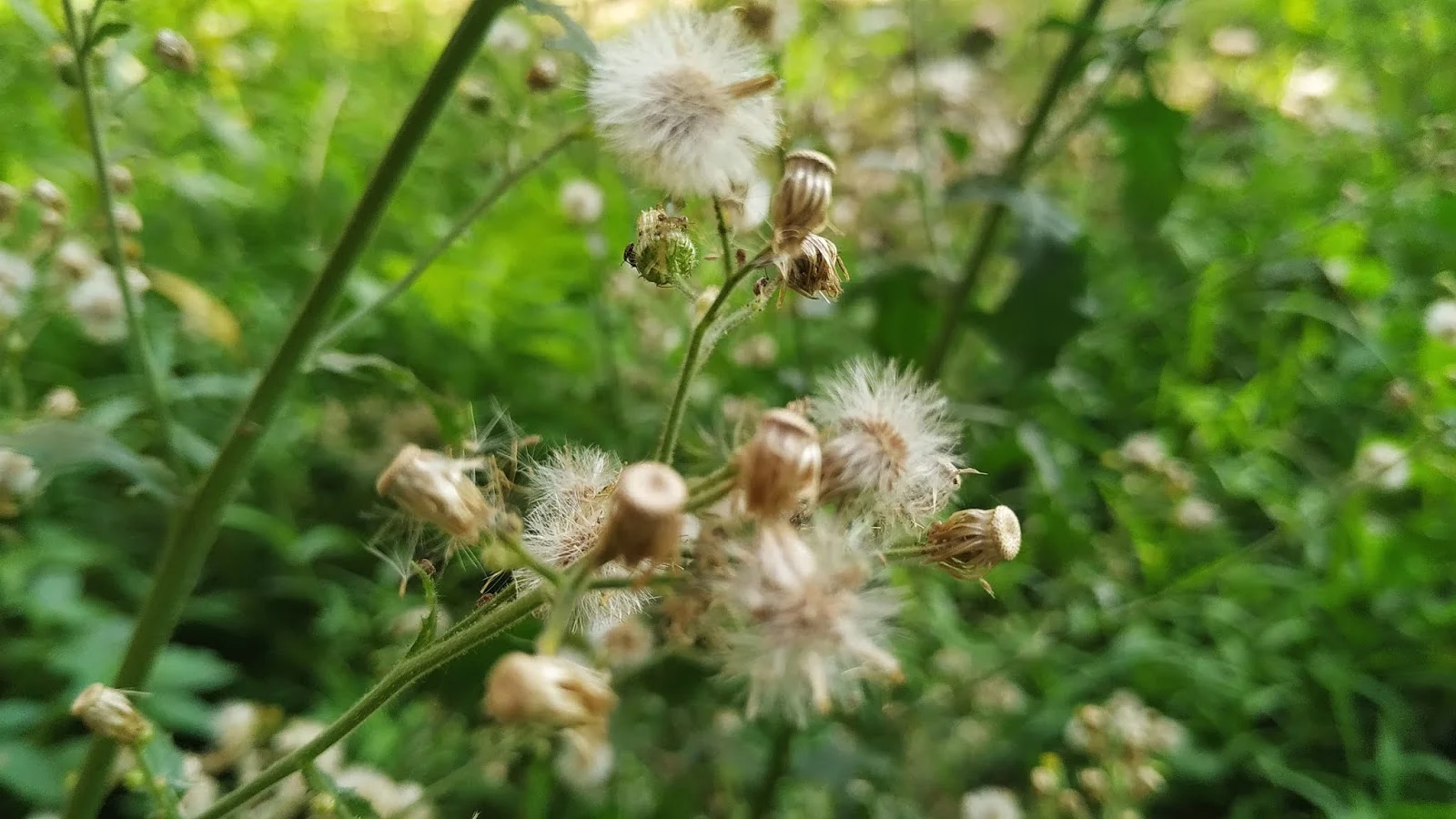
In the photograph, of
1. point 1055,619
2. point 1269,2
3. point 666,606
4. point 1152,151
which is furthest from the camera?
point 1269,2

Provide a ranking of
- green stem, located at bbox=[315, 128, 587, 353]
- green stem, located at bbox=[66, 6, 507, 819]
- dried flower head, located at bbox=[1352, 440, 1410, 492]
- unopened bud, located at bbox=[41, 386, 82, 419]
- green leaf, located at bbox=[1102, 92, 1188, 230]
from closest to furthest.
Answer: green stem, located at bbox=[66, 6, 507, 819], green stem, located at bbox=[315, 128, 587, 353], unopened bud, located at bbox=[41, 386, 82, 419], green leaf, located at bbox=[1102, 92, 1188, 230], dried flower head, located at bbox=[1352, 440, 1410, 492]

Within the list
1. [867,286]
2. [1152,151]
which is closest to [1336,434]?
[1152,151]

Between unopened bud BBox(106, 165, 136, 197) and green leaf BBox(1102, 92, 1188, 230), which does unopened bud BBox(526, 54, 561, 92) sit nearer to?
unopened bud BBox(106, 165, 136, 197)

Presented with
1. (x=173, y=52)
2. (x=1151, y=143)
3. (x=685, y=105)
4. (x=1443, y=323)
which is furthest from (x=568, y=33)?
(x=1443, y=323)

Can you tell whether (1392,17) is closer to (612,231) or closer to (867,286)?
(867,286)

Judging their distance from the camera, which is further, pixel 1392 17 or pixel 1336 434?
pixel 1392 17

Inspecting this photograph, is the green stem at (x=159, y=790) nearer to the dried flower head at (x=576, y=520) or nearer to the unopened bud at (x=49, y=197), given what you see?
the dried flower head at (x=576, y=520)

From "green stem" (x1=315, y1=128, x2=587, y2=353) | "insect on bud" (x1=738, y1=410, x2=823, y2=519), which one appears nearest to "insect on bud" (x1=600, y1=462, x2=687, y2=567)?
"insect on bud" (x1=738, y1=410, x2=823, y2=519)
